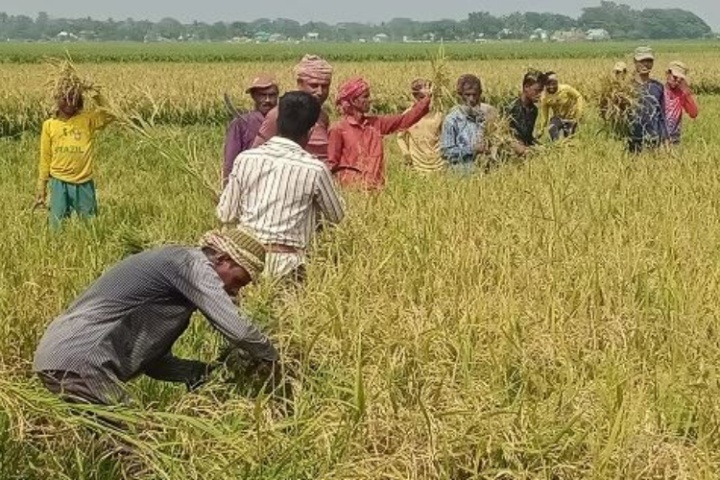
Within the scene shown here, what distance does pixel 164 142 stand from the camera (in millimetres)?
5656

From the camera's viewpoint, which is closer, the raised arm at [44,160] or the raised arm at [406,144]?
the raised arm at [44,160]

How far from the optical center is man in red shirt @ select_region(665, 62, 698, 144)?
9547mm

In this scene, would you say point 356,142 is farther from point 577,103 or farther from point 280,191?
point 577,103

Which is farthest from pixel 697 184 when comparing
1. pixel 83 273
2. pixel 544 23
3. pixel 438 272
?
pixel 544 23

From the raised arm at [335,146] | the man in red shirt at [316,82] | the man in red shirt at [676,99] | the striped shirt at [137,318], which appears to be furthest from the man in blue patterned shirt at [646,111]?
the striped shirt at [137,318]

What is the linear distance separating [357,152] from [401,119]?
79 cm

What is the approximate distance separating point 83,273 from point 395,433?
2.76 metres

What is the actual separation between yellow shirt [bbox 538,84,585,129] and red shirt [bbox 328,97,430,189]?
169 inches

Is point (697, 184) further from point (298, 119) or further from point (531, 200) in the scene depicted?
point (298, 119)

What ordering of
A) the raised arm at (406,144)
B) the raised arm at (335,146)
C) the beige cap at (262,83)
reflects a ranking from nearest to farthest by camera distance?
the raised arm at (335,146) → the beige cap at (262,83) → the raised arm at (406,144)

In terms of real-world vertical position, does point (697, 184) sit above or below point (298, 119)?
below

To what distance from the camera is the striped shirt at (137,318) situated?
131 inches

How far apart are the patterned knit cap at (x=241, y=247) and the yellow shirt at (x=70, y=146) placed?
4.14 m

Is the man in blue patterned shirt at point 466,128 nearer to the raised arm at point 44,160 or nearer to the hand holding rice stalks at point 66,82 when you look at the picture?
the hand holding rice stalks at point 66,82
